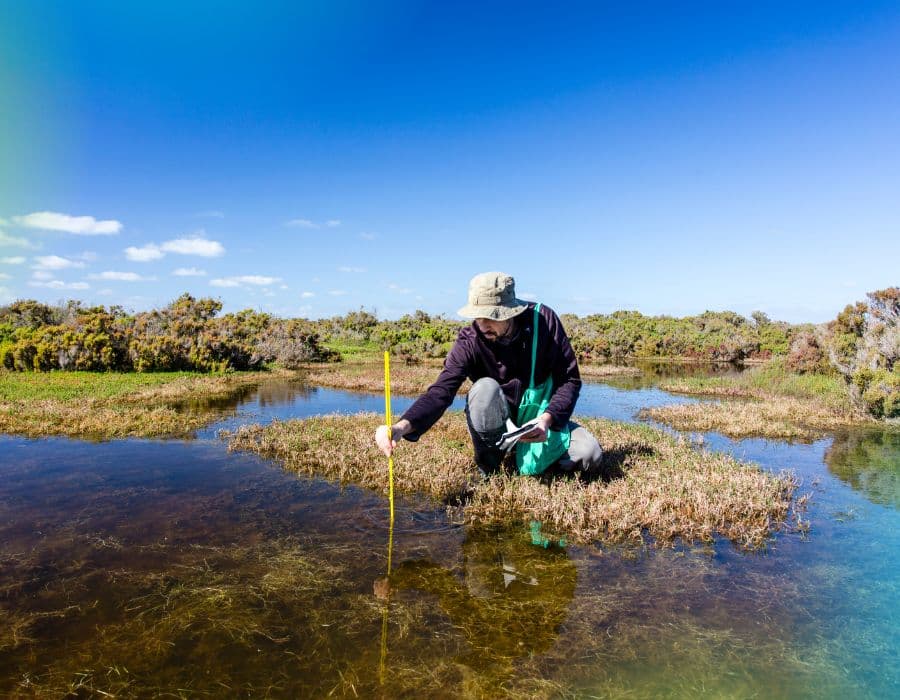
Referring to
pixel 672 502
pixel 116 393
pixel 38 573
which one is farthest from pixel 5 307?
pixel 672 502

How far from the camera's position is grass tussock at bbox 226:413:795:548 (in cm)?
487

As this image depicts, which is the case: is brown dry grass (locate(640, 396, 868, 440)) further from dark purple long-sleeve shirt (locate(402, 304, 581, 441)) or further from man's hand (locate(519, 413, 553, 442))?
man's hand (locate(519, 413, 553, 442))

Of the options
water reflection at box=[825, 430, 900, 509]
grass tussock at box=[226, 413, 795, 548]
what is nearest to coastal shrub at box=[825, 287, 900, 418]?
water reflection at box=[825, 430, 900, 509]

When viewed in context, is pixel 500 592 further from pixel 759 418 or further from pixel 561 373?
pixel 759 418

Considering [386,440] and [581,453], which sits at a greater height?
[386,440]

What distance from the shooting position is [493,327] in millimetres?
4871

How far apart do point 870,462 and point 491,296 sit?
21.8ft

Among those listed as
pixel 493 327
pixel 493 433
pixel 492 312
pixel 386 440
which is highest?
pixel 492 312

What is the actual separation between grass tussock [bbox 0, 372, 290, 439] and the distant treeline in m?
1.28

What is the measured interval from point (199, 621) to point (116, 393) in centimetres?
1170

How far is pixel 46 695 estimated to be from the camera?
2.65m

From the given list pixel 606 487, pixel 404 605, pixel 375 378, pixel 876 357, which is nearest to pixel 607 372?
pixel 375 378

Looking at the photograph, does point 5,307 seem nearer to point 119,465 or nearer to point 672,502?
point 119,465

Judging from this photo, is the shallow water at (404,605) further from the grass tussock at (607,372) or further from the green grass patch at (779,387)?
the grass tussock at (607,372)
